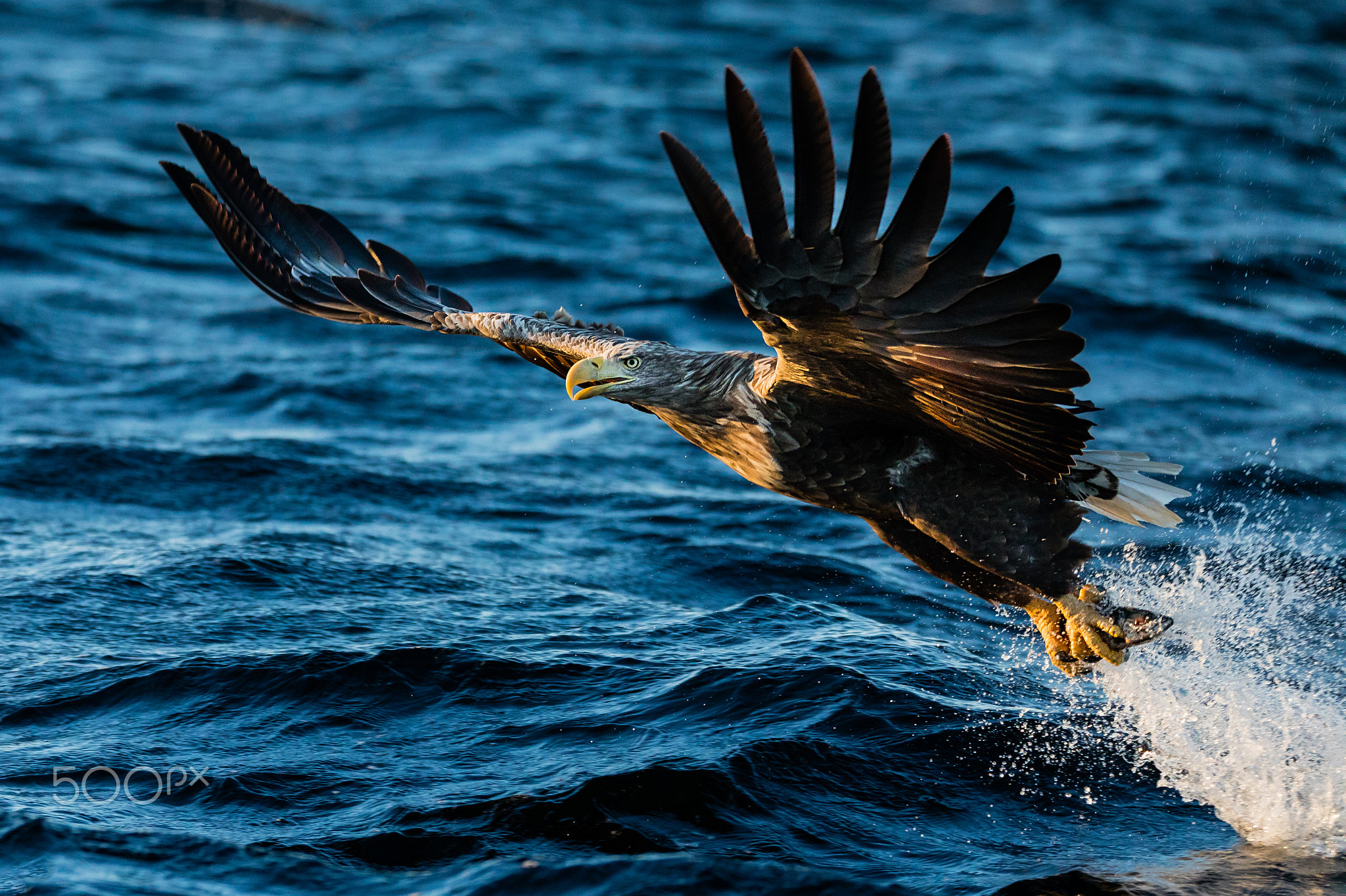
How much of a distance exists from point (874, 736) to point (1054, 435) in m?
1.39

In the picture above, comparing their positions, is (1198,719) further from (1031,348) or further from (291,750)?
(291,750)

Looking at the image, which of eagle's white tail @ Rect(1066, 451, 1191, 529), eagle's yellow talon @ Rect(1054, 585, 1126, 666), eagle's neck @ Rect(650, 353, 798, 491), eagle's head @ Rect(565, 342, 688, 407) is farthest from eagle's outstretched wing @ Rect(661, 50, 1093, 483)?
eagle's yellow talon @ Rect(1054, 585, 1126, 666)

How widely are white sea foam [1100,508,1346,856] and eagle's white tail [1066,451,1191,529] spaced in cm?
62

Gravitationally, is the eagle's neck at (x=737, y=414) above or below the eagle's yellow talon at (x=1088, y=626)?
above

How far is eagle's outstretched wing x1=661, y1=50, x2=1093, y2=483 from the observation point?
10.3ft

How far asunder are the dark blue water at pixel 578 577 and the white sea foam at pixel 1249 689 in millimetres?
19

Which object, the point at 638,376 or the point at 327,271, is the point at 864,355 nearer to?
the point at 638,376

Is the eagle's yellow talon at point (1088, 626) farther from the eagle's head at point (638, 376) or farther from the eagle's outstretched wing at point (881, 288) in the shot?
the eagle's head at point (638, 376)

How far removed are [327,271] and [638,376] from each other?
1.70m

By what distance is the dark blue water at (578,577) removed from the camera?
4.20 meters

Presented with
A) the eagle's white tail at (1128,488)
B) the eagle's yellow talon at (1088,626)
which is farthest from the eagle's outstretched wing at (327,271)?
the eagle's yellow talon at (1088,626)

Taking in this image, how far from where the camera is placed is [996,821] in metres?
4.35

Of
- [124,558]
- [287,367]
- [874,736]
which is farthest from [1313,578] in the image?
[287,367]

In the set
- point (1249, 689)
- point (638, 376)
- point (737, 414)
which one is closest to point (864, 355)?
point (737, 414)
